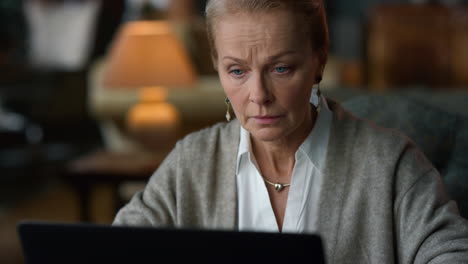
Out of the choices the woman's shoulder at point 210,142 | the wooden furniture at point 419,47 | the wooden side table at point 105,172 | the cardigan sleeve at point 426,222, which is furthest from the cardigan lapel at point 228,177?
the wooden furniture at point 419,47

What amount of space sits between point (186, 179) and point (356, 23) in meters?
6.65

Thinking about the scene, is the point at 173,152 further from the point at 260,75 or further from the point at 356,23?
the point at 356,23

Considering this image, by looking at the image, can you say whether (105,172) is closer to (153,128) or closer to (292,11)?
(153,128)

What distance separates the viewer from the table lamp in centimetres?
346

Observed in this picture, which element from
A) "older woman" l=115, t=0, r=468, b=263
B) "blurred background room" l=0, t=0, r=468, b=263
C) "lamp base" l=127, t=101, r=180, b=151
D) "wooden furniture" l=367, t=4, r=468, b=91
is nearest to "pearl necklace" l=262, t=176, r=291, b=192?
"older woman" l=115, t=0, r=468, b=263

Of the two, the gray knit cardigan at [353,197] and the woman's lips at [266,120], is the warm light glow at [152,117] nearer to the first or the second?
the gray knit cardigan at [353,197]

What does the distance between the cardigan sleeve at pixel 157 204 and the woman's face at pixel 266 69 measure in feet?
0.72

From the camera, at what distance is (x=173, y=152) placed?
1.35 metres

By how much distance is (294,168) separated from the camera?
1.29 m

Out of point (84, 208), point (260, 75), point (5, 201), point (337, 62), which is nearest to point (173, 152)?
point (260, 75)

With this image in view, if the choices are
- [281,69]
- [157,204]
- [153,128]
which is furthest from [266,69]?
[153,128]

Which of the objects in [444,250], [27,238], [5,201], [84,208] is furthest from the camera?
[5,201]

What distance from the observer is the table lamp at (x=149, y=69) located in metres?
3.46

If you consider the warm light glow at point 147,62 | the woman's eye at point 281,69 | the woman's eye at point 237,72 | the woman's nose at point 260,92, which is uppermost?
the woman's eye at point 281,69
